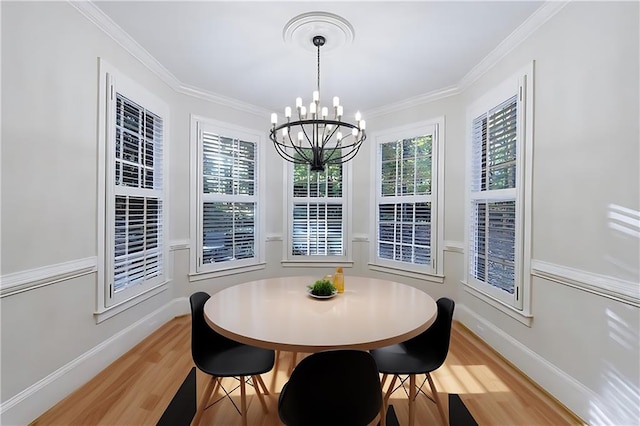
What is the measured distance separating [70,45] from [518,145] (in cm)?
336

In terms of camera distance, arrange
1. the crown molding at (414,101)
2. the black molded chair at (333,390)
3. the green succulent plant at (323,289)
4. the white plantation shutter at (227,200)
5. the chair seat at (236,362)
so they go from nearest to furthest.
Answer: the black molded chair at (333,390) → the chair seat at (236,362) → the green succulent plant at (323,289) → the crown molding at (414,101) → the white plantation shutter at (227,200)

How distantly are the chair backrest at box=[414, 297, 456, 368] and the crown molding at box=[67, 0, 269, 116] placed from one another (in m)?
3.12

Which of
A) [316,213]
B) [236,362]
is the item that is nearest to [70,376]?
[236,362]

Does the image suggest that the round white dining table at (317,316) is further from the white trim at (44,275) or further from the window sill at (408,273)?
Answer: the window sill at (408,273)

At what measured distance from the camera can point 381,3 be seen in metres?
2.02

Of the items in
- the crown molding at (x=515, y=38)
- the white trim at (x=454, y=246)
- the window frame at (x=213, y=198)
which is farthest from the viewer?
the window frame at (x=213, y=198)

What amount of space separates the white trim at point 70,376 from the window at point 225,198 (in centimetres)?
91

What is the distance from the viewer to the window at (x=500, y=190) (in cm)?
233

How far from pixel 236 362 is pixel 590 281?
2122 millimetres

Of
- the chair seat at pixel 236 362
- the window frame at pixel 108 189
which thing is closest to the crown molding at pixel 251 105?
the window frame at pixel 108 189

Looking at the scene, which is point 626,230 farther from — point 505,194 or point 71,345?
point 71,345

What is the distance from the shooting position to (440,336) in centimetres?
174

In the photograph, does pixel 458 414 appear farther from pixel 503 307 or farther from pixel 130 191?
pixel 130 191

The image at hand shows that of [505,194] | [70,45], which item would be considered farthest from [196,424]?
[505,194]
